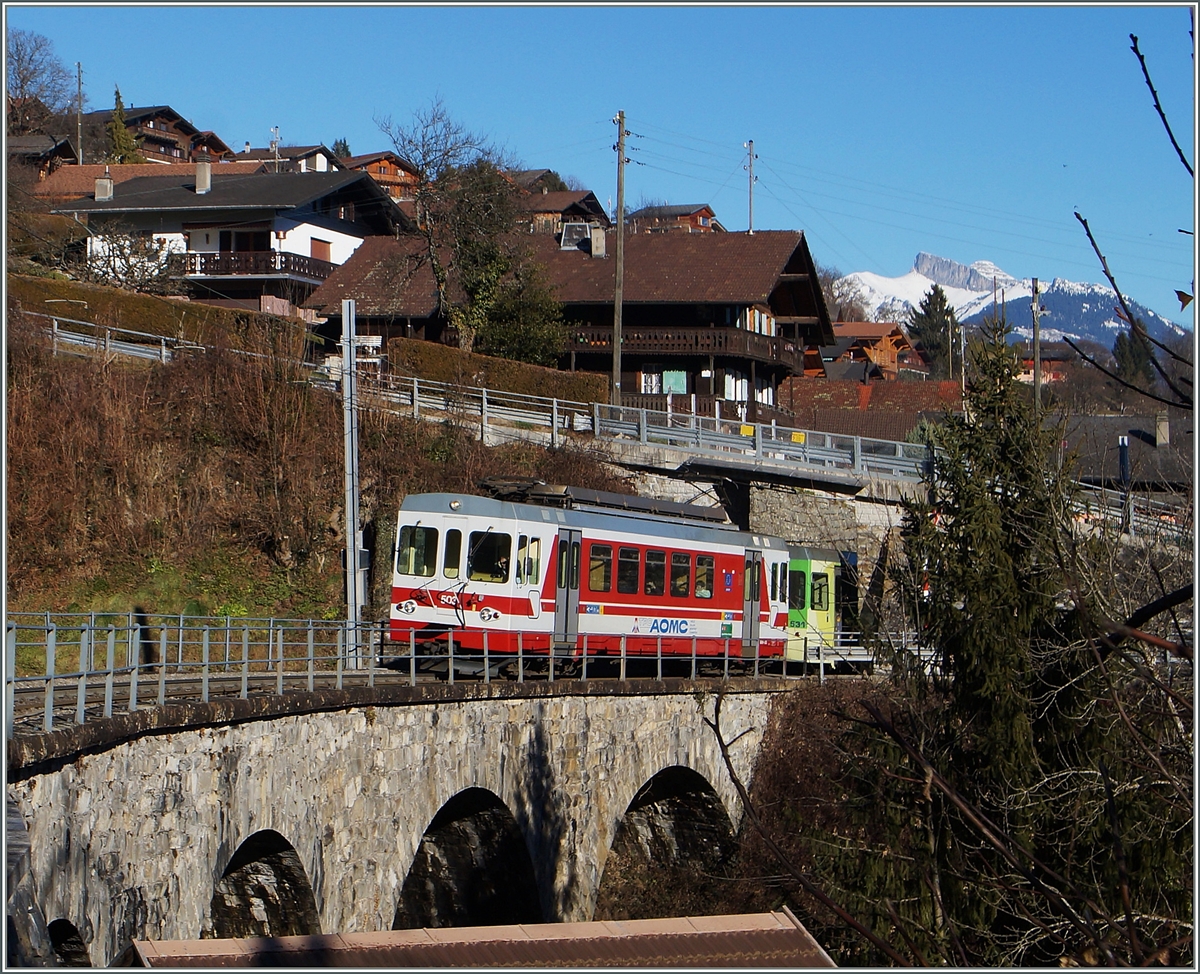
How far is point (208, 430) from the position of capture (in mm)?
30016

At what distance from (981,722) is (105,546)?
58.4 ft

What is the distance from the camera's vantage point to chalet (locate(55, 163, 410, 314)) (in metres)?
50.5

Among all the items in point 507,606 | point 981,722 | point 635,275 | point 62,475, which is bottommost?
point 981,722

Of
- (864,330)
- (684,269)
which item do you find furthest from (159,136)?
(684,269)

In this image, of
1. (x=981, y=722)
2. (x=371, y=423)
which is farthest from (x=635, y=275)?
(x=981, y=722)

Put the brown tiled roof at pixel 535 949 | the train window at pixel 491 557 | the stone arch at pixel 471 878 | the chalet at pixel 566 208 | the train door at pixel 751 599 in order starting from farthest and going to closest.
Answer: the chalet at pixel 566 208 → the train door at pixel 751 599 → the train window at pixel 491 557 → the stone arch at pixel 471 878 → the brown tiled roof at pixel 535 949

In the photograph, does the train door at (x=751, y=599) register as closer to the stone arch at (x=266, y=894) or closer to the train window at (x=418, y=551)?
the train window at (x=418, y=551)

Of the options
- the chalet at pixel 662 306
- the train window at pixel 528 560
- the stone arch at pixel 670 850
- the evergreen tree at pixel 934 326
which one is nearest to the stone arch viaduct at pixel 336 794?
the stone arch at pixel 670 850

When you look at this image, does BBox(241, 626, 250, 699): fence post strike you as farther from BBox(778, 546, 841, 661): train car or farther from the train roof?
BBox(778, 546, 841, 661): train car

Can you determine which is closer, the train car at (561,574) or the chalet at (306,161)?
the train car at (561,574)

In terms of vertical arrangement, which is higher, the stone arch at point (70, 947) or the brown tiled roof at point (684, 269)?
the brown tiled roof at point (684, 269)

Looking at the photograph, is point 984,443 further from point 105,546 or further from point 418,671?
point 105,546

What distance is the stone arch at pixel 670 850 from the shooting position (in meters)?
23.2

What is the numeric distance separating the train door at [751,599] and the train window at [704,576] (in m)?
1.26
